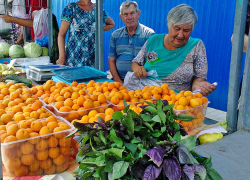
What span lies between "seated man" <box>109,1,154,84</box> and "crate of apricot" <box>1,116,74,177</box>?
2.43m

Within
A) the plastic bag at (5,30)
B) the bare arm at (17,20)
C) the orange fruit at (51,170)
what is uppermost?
the bare arm at (17,20)

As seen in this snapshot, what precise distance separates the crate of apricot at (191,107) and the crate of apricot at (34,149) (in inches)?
34.0

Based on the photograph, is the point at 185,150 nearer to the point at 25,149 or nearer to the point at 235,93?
the point at 25,149

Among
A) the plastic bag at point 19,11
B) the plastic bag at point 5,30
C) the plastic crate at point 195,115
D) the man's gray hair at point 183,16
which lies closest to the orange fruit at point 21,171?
the plastic crate at point 195,115

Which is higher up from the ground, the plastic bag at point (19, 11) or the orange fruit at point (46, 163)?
the plastic bag at point (19, 11)

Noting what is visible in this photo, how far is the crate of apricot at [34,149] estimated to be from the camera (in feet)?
3.80

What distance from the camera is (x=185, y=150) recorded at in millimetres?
910

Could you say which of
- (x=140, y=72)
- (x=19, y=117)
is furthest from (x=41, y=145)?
(x=140, y=72)

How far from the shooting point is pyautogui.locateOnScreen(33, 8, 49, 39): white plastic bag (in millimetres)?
4570

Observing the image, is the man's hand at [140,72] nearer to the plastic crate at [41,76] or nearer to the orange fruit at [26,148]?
the plastic crate at [41,76]

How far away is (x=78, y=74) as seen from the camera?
9.60 feet

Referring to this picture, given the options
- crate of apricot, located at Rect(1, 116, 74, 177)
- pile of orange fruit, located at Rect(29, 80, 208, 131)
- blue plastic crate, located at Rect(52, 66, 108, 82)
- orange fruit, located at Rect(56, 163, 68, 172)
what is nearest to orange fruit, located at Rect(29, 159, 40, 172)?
crate of apricot, located at Rect(1, 116, 74, 177)

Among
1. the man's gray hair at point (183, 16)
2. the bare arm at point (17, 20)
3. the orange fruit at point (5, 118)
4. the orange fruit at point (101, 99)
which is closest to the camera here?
the orange fruit at point (5, 118)

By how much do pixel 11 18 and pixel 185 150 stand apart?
4.51m
